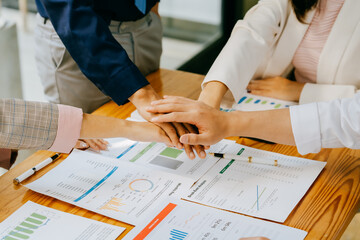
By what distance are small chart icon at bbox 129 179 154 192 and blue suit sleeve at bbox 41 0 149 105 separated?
1.27 feet

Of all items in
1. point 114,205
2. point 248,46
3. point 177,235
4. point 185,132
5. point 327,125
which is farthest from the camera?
point 248,46

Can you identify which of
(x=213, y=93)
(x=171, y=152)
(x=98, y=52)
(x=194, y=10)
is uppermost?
(x=98, y=52)

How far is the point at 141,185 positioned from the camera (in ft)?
3.95

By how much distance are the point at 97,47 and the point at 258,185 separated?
0.68 m

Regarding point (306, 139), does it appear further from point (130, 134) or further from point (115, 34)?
point (115, 34)

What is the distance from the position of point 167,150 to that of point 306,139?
397 mm

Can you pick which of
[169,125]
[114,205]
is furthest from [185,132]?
[114,205]

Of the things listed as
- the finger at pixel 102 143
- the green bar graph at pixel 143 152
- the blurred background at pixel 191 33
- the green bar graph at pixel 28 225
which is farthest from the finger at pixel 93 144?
the blurred background at pixel 191 33

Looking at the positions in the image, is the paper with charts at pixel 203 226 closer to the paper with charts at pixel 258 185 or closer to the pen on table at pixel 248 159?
the paper with charts at pixel 258 185

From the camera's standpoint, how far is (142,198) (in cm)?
116

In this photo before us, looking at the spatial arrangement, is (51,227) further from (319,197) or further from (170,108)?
(319,197)

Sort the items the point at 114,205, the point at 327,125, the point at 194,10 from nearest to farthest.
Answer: the point at 114,205
the point at 327,125
the point at 194,10

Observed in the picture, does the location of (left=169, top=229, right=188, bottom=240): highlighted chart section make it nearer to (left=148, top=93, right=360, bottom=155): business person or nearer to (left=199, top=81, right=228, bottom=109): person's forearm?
(left=148, top=93, right=360, bottom=155): business person

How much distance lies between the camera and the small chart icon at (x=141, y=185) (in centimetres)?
119
